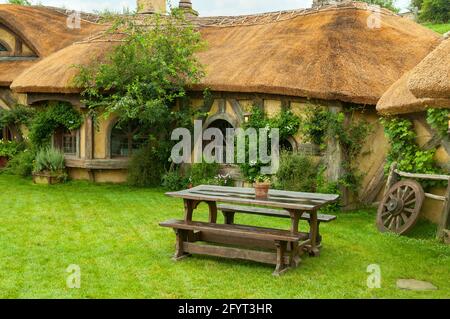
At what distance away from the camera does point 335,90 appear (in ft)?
35.7

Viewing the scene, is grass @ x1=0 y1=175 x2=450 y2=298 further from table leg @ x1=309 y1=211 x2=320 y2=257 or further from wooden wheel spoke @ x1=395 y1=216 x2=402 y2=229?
wooden wheel spoke @ x1=395 y1=216 x2=402 y2=229

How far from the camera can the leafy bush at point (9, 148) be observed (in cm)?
1722

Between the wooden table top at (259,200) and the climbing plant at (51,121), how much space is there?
25.1 ft

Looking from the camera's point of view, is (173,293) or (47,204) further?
(47,204)

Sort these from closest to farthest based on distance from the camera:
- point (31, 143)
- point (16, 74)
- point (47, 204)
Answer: point (47, 204), point (31, 143), point (16, 74)

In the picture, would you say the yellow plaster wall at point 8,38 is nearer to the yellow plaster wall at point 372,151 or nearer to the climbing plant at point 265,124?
the climbing plant at point 265,124

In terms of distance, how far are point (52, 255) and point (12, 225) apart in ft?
7.68

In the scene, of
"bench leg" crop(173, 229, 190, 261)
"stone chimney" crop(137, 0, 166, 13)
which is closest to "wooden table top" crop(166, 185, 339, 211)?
"bench leg" crop(173, 229, 190, 261)

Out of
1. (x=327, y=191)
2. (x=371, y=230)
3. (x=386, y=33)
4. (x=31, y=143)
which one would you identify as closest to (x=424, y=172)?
(x=371, y=230)

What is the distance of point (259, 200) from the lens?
715 centimetres

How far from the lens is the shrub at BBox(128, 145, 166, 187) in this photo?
14.1 m

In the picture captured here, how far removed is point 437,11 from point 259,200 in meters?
34.2

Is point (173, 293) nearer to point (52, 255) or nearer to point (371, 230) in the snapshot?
point (52, 255)

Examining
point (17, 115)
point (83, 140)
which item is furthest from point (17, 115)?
point (83, 140)
